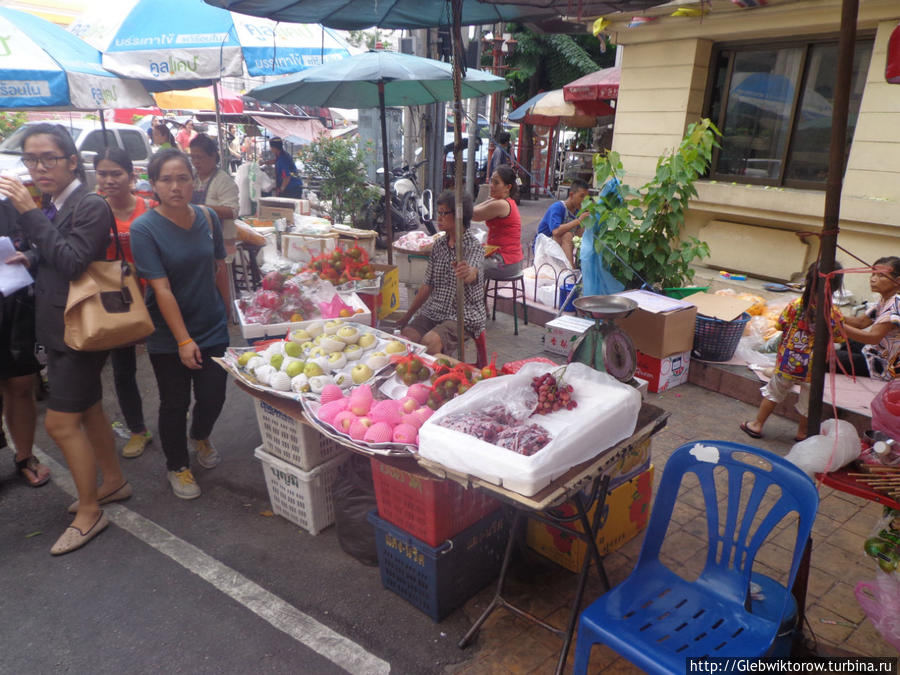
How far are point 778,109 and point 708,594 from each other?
23.6 ft

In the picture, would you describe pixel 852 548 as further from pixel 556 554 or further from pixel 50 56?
pixel 50 56

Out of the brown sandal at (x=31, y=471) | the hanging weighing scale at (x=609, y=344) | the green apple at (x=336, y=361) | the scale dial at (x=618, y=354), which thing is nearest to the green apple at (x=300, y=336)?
the green apple at (x=336, y=361)

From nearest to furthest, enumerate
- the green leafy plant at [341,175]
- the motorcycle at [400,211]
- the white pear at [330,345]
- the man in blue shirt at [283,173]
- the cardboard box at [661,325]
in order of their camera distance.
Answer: the white pear at [330,345] → the cardboard box at [661,325] → the green leafy plant at [341,175] → the motorcycle at [400,211] → the man in blue shirt at [283,173]

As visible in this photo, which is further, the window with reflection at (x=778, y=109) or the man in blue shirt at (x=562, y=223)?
the man in blue shirt at (x=562, y=223)

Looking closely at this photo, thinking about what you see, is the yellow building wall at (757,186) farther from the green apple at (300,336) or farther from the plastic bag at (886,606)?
the plastic bag at (886,606)

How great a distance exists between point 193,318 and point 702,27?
23.5 ft

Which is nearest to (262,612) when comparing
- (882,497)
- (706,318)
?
(882,497)

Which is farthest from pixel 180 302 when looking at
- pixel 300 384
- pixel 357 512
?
pixel 357 512

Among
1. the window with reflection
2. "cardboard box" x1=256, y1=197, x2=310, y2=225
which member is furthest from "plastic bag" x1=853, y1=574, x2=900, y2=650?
"cardboard box" x1=256, y1=197, x2=310, y2=225

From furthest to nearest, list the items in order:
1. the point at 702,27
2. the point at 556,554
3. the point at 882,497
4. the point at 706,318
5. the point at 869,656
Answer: the point at 702,27 → the point at 706,318 → the point at 556,554 → the point at 869,656 → the point at 882,497

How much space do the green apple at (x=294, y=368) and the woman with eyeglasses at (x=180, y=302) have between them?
680 mm

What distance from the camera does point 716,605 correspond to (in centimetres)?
217

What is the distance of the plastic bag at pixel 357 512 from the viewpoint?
10.2 ft

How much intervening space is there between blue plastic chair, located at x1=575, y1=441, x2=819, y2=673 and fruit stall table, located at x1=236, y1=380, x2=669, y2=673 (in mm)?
208
